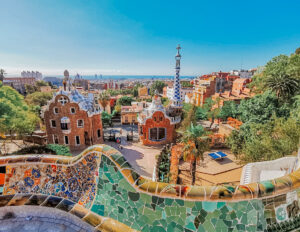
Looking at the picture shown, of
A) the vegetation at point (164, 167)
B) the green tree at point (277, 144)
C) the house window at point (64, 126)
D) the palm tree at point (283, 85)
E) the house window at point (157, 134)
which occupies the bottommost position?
the vegetation at point (164, 167)

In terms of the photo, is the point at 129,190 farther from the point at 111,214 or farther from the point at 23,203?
the point at 23,203

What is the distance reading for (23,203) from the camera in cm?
399

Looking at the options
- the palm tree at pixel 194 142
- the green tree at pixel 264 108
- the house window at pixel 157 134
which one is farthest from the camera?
the house window at pixel 157 134

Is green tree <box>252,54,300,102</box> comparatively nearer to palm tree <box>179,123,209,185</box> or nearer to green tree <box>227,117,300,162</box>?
green tree <box>227,117,300,162</box>

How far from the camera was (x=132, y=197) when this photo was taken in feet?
11.1

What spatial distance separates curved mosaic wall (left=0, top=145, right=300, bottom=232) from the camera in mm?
2875

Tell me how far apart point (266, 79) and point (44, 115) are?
2673cm

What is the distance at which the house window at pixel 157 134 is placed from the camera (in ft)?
75.2

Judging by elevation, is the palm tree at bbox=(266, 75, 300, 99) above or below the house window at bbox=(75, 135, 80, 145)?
above

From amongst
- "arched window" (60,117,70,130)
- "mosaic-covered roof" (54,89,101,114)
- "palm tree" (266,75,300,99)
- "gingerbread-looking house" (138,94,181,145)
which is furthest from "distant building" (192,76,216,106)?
"arched window" (60,117,70,130)

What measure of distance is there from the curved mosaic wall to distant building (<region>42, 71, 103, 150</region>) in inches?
688

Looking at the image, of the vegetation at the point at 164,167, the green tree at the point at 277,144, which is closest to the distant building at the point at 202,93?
the vegetation at the point at 164,167

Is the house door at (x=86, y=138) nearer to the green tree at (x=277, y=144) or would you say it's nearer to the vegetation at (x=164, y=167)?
the vegetation at (x=164, y=167)

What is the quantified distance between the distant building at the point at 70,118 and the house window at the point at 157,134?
7440mm
